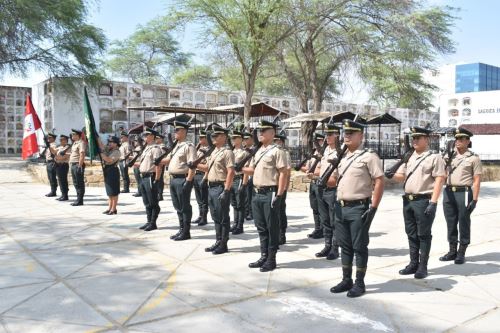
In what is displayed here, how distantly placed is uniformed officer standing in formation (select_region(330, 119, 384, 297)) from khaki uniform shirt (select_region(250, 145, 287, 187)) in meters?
0.97

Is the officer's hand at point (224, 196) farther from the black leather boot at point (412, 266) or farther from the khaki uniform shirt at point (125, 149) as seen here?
the khaki uniform shirt at point (125, 149)

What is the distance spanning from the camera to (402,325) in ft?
12.3

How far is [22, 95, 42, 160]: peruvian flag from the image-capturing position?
12.7m

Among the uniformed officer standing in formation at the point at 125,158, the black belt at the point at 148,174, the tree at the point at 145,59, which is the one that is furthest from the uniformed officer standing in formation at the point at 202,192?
the tree at the point at 145,59

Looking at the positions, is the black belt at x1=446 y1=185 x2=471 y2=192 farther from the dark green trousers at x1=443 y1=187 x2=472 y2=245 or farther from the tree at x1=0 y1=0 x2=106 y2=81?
the tree at x1=0 y1=0 x2=106 y2=81

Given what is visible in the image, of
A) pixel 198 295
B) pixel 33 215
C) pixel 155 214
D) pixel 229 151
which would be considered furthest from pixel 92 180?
pixel 198 295

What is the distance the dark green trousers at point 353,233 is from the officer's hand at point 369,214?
31mm

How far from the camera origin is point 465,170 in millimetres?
6016

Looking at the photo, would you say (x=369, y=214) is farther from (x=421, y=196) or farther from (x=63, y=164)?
(x=63, y=164)

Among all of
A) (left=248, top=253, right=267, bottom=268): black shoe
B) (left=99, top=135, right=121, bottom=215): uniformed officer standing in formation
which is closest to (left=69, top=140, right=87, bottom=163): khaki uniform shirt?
(left=99, top=135, right=121, bottom=215): uniformed officer standing in formation

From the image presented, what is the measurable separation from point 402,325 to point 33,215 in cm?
783

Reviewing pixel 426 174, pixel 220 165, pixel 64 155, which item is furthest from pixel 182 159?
pixel 64 155

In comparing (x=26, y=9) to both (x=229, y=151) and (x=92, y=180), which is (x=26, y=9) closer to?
(x=92, y=180)

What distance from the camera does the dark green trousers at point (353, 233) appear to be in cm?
452
